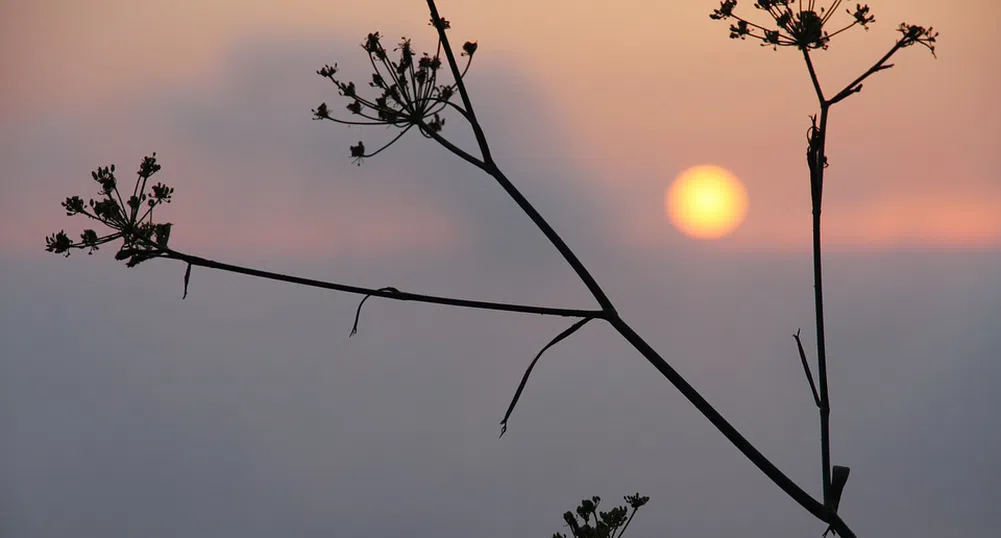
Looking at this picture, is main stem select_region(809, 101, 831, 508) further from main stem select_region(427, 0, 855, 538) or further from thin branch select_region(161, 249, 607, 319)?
thin branch select_region(161, 249, 607, 319)

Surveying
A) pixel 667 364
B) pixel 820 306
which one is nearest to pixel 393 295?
pixel 667 364

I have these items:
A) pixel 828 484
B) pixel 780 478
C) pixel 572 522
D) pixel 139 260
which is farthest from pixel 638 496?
pixel 139 260

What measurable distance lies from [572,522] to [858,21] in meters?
2.89

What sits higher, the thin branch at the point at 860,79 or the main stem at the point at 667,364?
the thin branch at the point at 860,79

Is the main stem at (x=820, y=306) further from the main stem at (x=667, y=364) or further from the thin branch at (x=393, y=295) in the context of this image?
the thin branch at (x=393, y=295)

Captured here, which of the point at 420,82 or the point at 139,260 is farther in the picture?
the point at 420,82

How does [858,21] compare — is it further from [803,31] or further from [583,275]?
[583,275]

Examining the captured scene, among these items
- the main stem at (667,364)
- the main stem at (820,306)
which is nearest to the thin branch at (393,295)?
the main stem at (667,364)

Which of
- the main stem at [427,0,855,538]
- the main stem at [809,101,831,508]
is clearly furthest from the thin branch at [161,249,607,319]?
the main stem at [809,101,831,508]

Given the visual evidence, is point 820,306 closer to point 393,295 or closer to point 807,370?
point 807,370

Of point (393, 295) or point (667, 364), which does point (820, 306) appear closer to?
point (667, 364)

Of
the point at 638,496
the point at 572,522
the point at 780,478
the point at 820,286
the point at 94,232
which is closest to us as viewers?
the point at 780,478

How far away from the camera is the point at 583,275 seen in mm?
2490

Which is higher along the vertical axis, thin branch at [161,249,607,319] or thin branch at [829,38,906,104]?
thin branch at [829,38,906,104]
